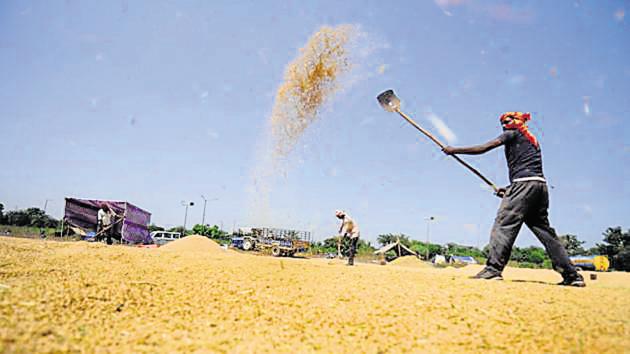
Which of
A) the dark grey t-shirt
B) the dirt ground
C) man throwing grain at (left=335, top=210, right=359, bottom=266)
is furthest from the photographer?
man throwing grain at (left=335, top=210, right=359, bottom=266)

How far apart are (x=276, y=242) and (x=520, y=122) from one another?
18.2 m

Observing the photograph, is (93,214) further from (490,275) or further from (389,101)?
(490,275)

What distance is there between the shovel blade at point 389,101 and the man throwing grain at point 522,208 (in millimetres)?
1888

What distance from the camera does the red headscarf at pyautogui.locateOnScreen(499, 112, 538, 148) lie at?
4.54 metres

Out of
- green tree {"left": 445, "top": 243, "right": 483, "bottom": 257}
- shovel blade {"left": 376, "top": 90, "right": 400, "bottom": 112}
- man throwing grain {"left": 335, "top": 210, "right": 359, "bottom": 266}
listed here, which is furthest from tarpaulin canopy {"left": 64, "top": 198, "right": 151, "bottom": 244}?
green tree {"left": 445, "top": 243, "right": 483, "bottom": 257}

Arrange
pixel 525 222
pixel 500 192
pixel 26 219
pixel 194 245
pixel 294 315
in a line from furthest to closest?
1. pixel 26 219
2. pixel 194 245
3. pixel 500 192
4. pixel 525 222
5. pixel 294 315

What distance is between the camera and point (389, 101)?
626cm

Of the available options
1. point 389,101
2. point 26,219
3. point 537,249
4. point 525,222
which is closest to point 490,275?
point 525,222

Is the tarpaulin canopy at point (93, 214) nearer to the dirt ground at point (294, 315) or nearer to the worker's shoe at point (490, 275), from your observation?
the dirt ground at point (294, 315)

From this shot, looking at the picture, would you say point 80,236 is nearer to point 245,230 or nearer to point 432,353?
point 245,230

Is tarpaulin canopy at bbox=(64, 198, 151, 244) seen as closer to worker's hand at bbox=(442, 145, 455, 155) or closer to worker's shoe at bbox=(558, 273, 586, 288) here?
worker's hand at bbox=(442, 145, 455, 155)

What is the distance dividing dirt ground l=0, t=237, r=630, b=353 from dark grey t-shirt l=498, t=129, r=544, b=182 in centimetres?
145

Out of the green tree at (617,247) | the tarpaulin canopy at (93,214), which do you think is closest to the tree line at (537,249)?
the green tree at (617,247)

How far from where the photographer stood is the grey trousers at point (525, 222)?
13.6ft
